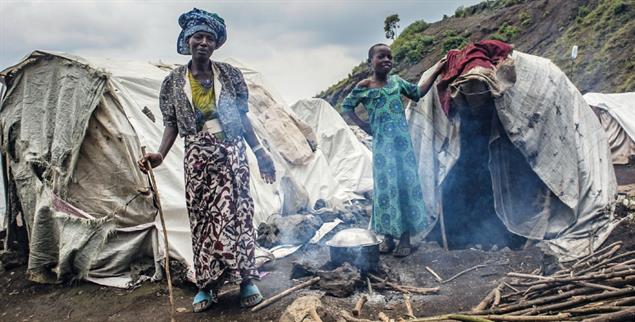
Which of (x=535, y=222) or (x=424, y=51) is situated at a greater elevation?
(x=424, y=51)

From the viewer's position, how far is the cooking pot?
11.0 ft

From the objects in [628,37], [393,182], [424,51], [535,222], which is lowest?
[535,222]

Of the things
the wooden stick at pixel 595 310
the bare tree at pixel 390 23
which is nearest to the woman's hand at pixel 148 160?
the wooden stick at pixel 595 310

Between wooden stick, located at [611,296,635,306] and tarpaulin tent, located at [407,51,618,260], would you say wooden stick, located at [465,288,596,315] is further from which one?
tarpaulin tent, located at [407,51,618,260]

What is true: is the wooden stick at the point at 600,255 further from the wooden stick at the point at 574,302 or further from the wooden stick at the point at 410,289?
the wooden stick at the point at 410,289

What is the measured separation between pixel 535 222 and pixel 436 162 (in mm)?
980

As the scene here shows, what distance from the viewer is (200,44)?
284 centimetres

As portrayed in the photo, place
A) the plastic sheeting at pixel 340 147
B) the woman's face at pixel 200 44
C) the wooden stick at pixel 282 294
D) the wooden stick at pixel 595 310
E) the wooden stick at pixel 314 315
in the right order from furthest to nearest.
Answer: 1. the plastic sheeting at pixel 340 147
2. the wooden stick at pixel 282 294
3. the woman's face at pixel 200 44
4. the wooden stick at pixel 314 315
5. the wooden stick at pixel 595 310

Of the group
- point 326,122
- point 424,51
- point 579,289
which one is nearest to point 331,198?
point 326,122

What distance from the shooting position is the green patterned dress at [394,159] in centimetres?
387

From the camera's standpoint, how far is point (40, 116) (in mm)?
4438

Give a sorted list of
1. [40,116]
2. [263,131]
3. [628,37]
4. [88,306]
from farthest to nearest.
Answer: [628,37] → [263,131] → [40,116] → [88,306]

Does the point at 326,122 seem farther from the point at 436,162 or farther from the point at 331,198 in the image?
the point at 436,162

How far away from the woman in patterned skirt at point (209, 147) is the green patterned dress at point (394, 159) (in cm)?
134
